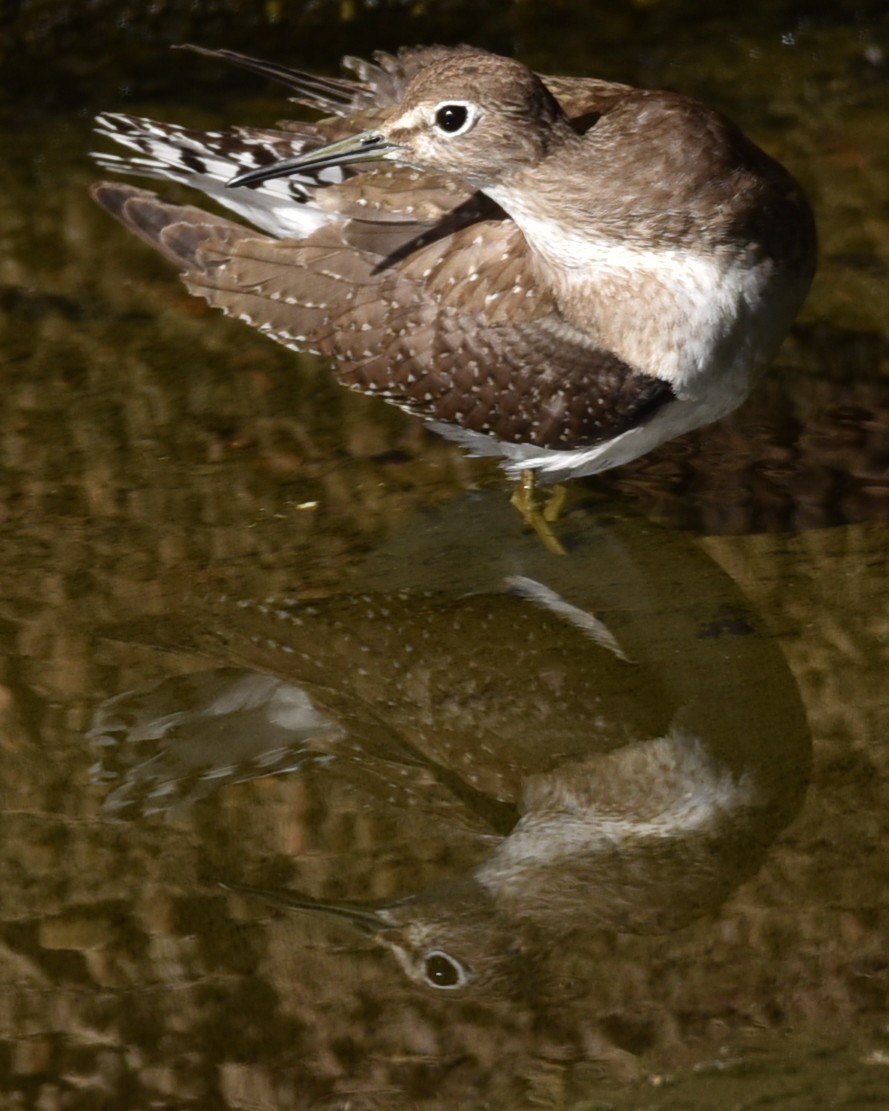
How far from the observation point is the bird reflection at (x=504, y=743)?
353cm

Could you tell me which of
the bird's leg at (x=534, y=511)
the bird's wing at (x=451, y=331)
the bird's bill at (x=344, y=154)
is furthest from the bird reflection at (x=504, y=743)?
the bird's bill at (x=344, y=154)

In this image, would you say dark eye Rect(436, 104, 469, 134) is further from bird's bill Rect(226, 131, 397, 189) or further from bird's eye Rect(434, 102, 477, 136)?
bird's bill Rect(226, 131, 397, 189)

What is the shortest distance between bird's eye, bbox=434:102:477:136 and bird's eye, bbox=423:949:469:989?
2186mm

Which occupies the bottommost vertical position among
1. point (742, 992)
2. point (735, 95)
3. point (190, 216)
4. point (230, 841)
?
point (230, 841)

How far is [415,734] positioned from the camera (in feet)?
13.3

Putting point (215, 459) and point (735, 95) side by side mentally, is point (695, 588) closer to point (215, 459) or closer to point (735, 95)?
point (215, 459)

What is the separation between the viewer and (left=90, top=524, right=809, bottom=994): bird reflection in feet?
11.6

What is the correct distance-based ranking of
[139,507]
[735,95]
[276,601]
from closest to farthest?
[276,601], [139,507], [735,95]

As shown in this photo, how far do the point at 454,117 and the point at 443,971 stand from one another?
2.26 m

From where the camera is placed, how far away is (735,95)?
21.5ft

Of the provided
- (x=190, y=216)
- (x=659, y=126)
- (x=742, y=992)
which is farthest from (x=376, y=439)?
(x=742, y=992)

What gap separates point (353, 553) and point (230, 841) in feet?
3.72

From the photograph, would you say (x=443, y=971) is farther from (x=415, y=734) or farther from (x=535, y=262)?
(x=535, y=262)

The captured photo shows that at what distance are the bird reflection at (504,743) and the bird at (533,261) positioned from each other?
577 mm
